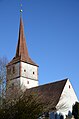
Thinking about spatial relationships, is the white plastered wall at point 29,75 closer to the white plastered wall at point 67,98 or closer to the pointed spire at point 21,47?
the pointed spire at point 21,47

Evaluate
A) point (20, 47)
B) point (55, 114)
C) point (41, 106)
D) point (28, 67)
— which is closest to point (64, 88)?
point (55, 114)

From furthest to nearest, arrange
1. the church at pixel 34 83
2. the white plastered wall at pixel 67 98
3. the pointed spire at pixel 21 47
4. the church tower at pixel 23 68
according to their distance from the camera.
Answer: the pointed spire at pixel 21 47 < the church tower at pixel 23 68 < the white plastered wall at pixel 67 98 < the church at pixel 34 83

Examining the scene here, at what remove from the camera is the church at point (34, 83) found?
116ft

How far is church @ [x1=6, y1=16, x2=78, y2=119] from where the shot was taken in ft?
116

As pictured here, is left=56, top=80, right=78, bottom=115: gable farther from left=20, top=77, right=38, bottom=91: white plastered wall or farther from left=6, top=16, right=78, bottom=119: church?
left=20, top=77, right=38, bottom=91: white plastered wall

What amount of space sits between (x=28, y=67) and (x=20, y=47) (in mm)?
3993

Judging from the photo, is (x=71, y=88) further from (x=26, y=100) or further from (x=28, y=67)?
(x=26, y=100)

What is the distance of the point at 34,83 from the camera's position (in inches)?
1801

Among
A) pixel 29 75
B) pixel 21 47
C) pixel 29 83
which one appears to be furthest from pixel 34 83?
pixel 21 47

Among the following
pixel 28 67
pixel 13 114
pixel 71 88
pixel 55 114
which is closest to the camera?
pixel 13 114

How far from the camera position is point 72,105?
1452 inches

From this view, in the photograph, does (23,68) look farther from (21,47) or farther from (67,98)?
(67,98)

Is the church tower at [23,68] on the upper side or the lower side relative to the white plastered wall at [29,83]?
upper

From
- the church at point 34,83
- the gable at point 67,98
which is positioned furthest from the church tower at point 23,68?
the gable at point 67,98
